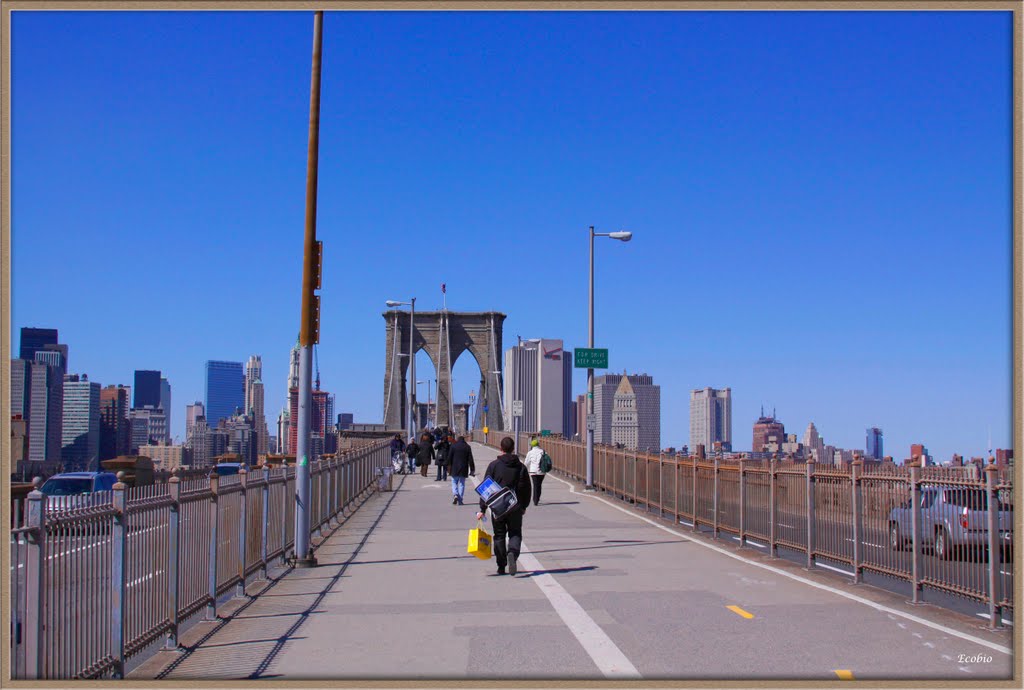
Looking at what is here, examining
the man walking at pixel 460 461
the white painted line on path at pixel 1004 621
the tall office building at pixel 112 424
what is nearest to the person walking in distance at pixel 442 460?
the man walking at pixel 460 461

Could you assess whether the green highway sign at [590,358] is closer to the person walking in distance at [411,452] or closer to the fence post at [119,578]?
the person walking in distance at [411,452]

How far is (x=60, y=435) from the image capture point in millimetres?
101188

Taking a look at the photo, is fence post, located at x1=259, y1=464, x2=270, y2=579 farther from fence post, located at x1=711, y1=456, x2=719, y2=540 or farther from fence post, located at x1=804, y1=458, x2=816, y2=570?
fence post, located at x1=711, y1=456, x2=719, y2=540

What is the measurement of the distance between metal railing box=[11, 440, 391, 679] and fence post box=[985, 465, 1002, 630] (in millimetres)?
7644

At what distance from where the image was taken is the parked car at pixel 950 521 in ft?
34.2

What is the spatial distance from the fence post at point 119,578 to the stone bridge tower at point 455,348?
360 ft

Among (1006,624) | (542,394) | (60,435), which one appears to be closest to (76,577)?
(1006,624)

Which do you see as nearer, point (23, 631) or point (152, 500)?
point (23, 631)

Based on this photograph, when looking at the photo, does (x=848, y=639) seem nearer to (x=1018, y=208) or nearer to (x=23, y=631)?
(x=1018, y=208)

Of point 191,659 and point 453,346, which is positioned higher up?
point 453,346

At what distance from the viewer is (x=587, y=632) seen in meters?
9.62

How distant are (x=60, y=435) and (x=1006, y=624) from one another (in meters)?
104

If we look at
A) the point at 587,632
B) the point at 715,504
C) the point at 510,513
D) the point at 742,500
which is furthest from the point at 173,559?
the point at 715,504

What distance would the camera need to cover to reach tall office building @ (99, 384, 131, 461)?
116875 mm
